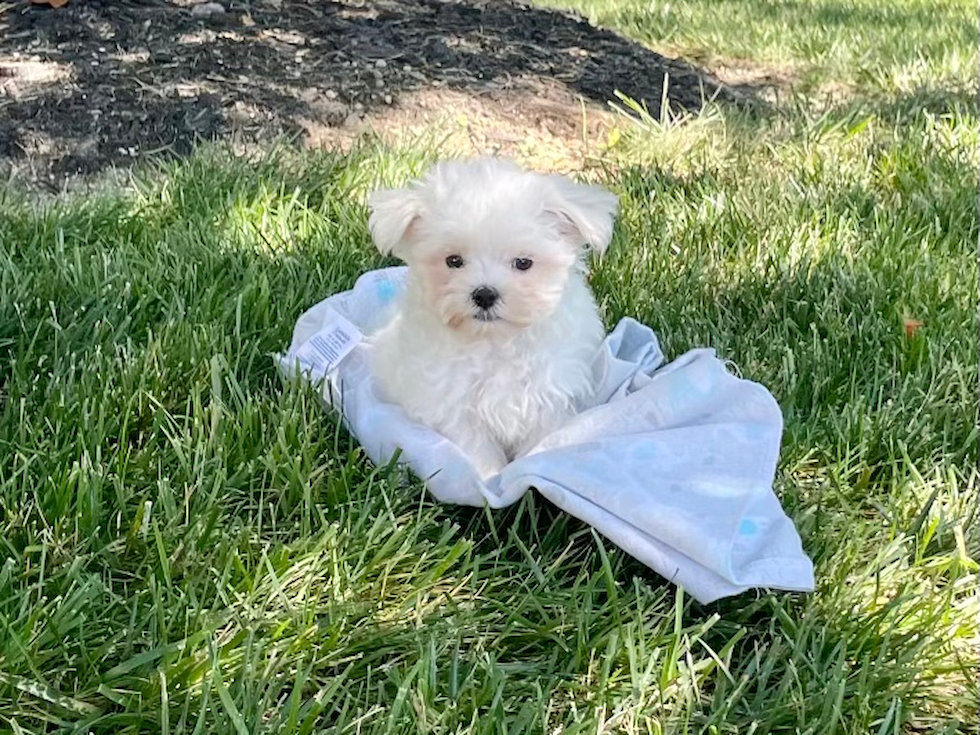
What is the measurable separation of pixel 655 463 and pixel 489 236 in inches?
24.3

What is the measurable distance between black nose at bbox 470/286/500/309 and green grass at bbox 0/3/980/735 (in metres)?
0.42

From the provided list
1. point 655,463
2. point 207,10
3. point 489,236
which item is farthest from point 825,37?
point 655,463

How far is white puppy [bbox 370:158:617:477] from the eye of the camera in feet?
7.82

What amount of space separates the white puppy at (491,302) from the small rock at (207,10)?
12.1 ft

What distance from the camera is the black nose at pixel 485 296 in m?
2.33

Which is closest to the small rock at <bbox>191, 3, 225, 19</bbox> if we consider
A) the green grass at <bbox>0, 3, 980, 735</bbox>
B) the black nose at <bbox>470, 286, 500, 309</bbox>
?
the green grass at <bbox>0, 3, 980, 735</bbox>

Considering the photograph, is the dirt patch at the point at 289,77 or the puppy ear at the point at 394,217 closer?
the puppy ear at the point at 394,217

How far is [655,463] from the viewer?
2.30 metres

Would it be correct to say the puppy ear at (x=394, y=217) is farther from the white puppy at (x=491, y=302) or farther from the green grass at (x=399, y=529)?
the green grass at (x=399, y=529)

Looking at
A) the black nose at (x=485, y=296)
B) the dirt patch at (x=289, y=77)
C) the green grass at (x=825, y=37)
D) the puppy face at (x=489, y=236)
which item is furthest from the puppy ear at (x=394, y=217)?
the green grass at (x=825, y=37)

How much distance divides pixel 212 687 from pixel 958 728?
1259 mm

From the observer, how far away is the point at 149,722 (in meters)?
1.68

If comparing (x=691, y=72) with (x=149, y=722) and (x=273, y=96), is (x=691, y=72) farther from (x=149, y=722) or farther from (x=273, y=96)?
(x=149, y=722)

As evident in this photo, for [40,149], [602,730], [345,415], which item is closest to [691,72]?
[40,149]
